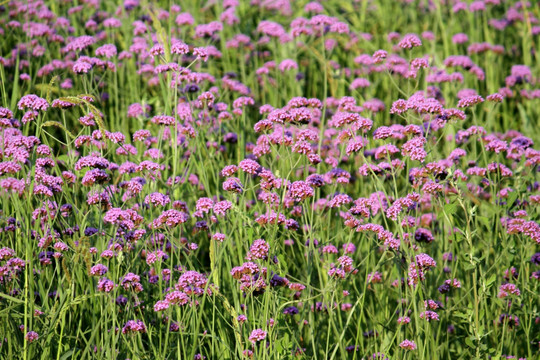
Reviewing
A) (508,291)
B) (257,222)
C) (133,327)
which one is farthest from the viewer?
(508,291)

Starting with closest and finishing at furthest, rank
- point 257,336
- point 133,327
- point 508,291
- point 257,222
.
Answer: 1. point 257,336
2. point 133,327
3. point 257,222
4. point 508,291

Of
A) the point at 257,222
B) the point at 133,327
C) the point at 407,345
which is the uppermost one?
the point at 257,222

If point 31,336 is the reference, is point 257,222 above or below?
above

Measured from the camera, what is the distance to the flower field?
2.88 meters

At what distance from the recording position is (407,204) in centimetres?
290

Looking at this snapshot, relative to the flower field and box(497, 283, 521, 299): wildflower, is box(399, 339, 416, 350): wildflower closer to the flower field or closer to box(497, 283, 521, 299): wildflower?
the flower field

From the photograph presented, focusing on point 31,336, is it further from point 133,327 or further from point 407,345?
point 407,345

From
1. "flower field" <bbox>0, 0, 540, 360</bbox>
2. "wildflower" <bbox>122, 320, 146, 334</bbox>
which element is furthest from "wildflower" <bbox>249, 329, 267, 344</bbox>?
"wildflower" <bbox>122, 320, 146, 334</bbox>

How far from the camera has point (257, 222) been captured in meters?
3.07

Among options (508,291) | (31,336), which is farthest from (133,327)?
(508,291)

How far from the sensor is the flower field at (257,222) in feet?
9.45

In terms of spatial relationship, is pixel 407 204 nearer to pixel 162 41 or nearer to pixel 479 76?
pixel 162 41

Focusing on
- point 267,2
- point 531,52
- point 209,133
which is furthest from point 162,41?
point 531,52

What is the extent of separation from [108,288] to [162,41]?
1504 millimetres
